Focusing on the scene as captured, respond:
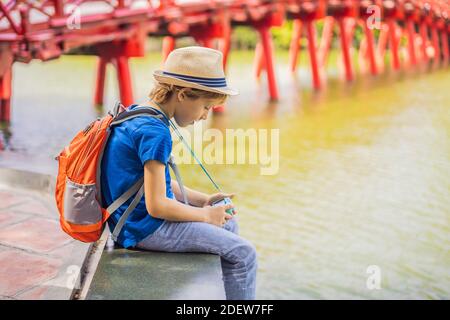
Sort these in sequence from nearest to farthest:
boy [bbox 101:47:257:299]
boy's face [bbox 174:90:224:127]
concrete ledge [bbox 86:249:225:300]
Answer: concrete ledge [bbox 86:249:225:300] < boy [bbox 101:47:257:299] < boy's face [bbox 174:90:224:127]

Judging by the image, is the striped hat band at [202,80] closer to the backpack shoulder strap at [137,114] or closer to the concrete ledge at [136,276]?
the backpack shoulder strap at [137,114]

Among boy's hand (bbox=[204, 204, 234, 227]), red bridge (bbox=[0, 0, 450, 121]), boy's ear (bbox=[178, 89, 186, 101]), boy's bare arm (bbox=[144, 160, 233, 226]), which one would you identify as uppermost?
red bridge (bbox=[0, 0, 450, 121])

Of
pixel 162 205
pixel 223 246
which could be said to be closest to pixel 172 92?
pixel 162 205

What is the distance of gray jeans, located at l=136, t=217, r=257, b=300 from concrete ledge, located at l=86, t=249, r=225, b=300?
0.05m

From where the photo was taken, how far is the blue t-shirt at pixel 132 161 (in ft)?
8.43

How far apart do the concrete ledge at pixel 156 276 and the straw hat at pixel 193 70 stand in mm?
654

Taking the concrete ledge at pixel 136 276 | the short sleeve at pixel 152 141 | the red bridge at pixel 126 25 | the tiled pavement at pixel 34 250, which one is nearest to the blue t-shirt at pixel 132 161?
the short sleeve at pixel 152 141

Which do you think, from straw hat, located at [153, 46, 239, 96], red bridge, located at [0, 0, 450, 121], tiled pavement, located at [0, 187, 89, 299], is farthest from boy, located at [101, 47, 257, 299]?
red bridge, located at [0, 0, 450, 121]

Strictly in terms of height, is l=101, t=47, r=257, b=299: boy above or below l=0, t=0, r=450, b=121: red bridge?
below

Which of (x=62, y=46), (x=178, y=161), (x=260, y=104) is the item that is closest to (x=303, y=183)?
(x=178, y=161)

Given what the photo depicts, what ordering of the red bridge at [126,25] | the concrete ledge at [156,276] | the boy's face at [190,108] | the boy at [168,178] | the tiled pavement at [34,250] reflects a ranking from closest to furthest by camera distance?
the concrete ledge at [156,276] → the boy at [168,178] → the boy's face at [190,108] → the tiled pavement at [34,250] → the red bridge at [126,25]

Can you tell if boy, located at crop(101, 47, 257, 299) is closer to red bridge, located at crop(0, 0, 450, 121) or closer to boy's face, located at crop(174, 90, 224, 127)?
boy's face, located at crop(174, 90, 224, 127)

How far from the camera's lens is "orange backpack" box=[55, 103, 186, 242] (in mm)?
2670
